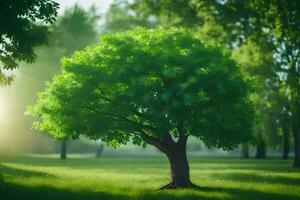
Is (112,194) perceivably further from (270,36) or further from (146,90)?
(270,36)

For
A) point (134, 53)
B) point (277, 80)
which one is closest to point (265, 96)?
point (277, 80)

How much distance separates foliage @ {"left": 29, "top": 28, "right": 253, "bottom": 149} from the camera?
22.4m

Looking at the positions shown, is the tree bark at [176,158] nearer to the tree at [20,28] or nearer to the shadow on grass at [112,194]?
the shadow on grass at [112,194]

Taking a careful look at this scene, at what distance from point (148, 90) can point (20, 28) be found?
22.5 ft

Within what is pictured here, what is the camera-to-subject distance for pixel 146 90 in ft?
73.1

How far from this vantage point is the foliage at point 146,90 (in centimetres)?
2244

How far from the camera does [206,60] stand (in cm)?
2330

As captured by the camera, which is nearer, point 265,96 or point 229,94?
point 229,94

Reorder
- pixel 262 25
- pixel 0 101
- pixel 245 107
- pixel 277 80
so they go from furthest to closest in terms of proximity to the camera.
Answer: pixel 0 101, pixel 277 80, pixel 262 25, pixel 245 107

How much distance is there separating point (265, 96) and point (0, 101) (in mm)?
45185

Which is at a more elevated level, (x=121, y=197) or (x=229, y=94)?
(x=229, y=94)

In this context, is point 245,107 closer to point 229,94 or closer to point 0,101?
point 229,94

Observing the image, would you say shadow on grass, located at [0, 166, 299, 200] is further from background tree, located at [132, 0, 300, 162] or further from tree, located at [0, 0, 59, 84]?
background tree, located at [132, 0, 300, 162]

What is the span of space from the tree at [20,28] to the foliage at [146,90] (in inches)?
87.5
